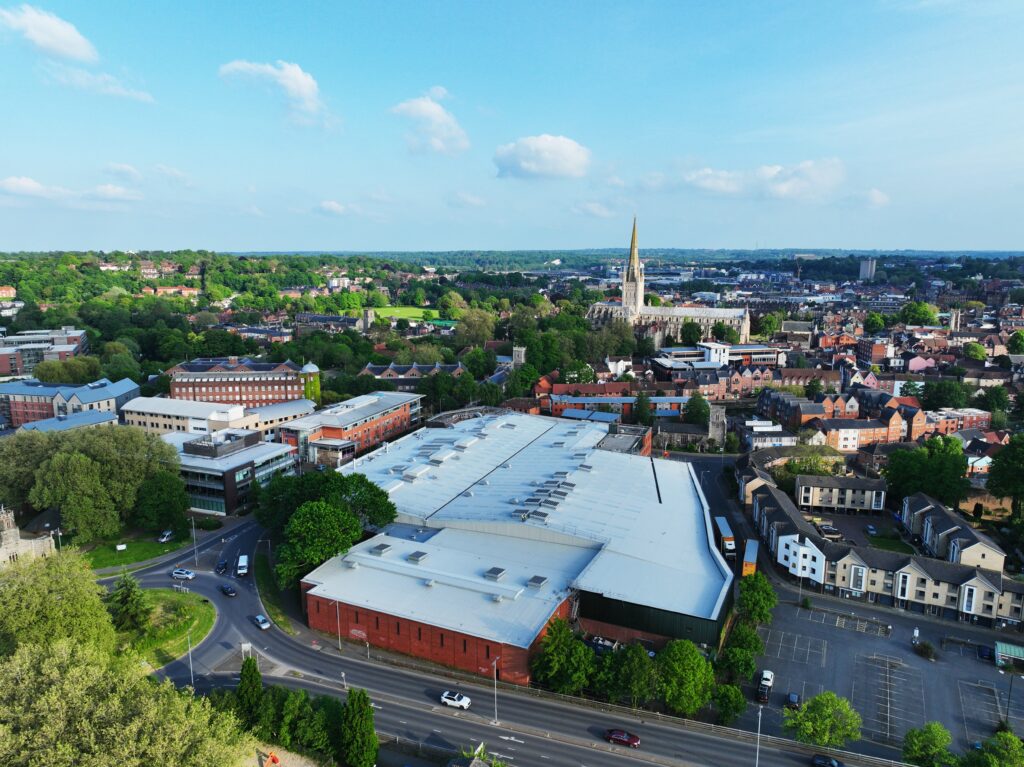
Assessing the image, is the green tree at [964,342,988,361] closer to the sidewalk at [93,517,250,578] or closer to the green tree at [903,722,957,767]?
the green tree at [903,722,957,767]

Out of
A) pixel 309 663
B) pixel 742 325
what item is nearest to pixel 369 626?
pixel 309 663

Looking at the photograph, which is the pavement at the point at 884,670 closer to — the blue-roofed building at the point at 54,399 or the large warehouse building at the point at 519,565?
the large warehouse building at the point at 519,565

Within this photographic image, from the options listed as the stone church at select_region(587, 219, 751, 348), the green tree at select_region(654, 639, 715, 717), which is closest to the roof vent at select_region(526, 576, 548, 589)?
the green tree at select_region(654, 639, 715, 717)

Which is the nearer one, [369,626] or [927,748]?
[927,748]

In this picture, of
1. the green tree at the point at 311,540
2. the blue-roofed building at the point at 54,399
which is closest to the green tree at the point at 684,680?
the green tree at the point at 311,540

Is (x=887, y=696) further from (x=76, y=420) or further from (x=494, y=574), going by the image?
(x=76, y=420)

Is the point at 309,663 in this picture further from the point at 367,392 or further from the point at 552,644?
the point at 367,392

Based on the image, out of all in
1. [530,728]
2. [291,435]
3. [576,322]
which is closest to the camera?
[530,728]
